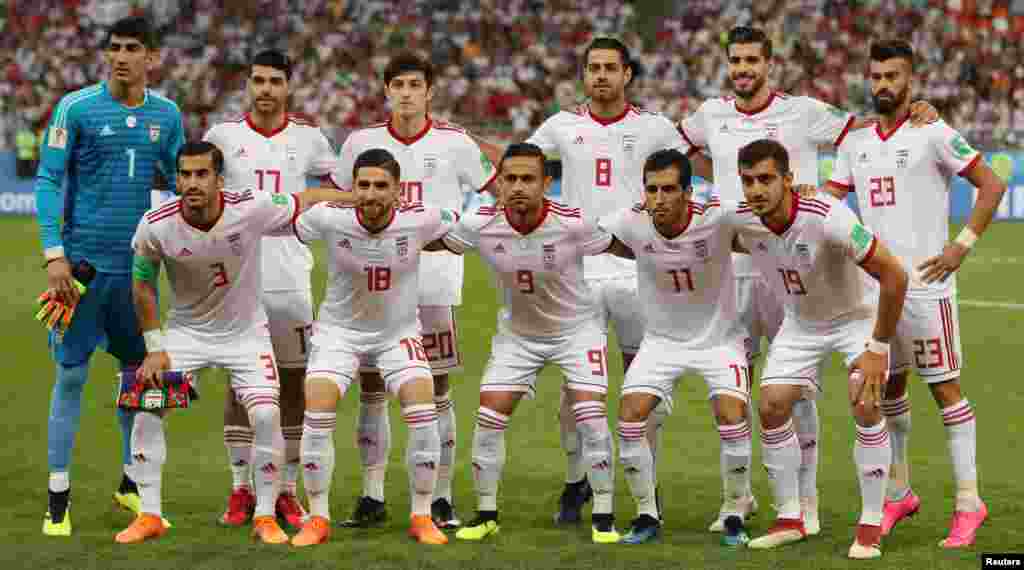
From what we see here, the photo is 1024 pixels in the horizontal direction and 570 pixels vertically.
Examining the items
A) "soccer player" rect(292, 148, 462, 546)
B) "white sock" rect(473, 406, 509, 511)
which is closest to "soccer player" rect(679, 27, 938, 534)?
"white sock" rect(473, 406, 509, 511)

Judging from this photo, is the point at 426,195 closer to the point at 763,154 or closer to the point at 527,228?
the point at 527,228

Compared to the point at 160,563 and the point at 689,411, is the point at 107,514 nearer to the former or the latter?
the point at 160,563

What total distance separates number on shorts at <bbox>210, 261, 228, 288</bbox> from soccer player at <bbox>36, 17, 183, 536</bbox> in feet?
2.16

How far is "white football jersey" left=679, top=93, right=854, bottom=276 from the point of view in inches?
316

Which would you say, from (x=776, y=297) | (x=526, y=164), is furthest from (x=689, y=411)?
(x=526, y=164)

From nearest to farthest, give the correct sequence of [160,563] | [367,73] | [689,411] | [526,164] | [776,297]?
[160,563], [526,164], [776,297], [689,411], [367,73]

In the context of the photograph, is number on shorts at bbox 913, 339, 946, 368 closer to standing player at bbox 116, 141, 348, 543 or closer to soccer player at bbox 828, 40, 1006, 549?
soccer player at bbox 828, 40, 1006, 549

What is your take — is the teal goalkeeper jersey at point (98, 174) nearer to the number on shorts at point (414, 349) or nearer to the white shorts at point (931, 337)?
the number on shorts at point (414, 349)

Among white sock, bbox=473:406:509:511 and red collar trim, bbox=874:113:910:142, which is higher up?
red collar trim, bbox=874:113:910:142

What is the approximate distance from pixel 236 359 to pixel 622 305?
2135 millimetres

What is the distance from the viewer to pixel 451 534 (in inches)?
298

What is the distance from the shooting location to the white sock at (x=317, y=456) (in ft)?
24.0

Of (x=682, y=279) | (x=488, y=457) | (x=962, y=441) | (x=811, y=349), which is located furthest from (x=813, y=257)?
(x=488, y=457)

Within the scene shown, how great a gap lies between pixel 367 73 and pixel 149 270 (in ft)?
82.7
